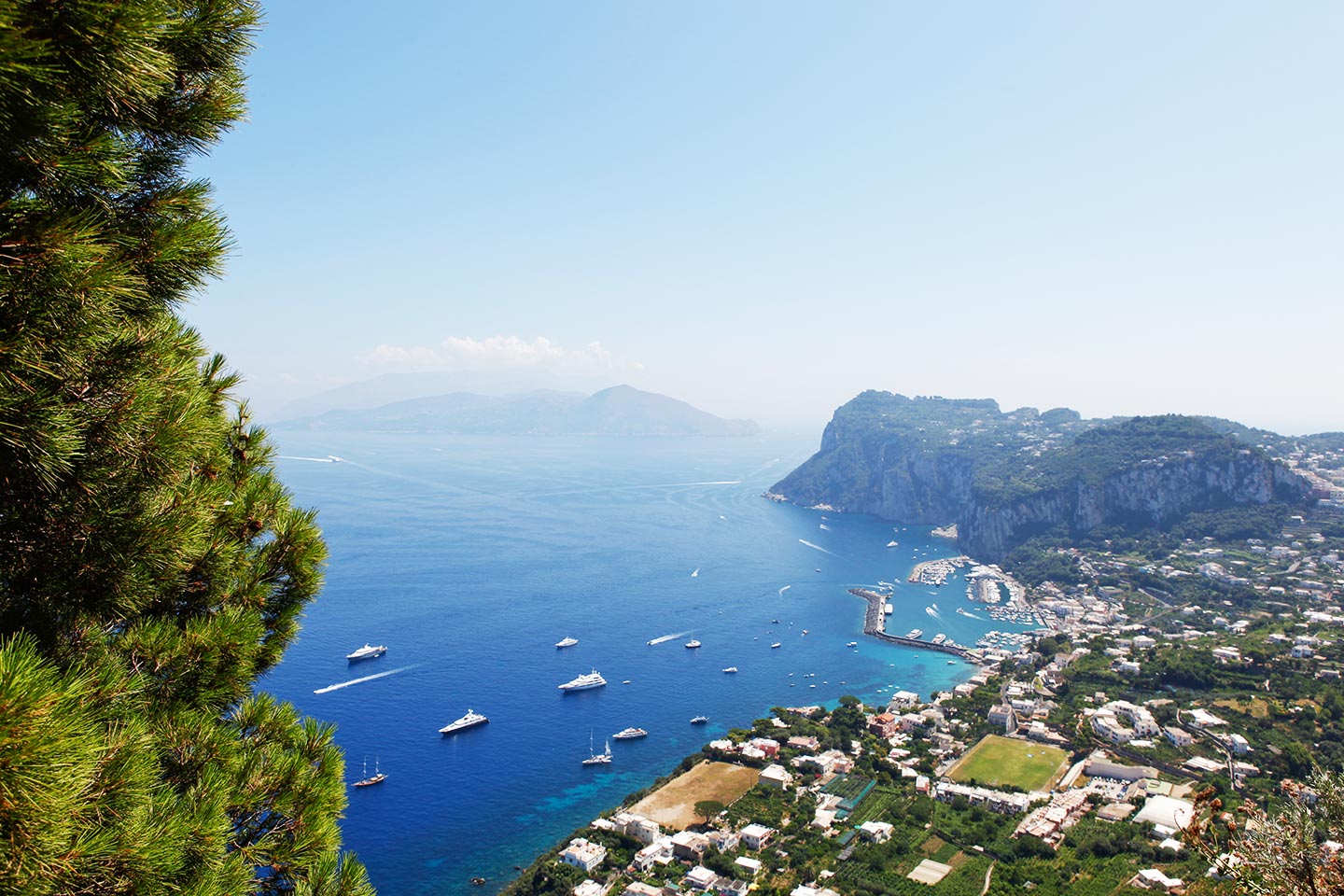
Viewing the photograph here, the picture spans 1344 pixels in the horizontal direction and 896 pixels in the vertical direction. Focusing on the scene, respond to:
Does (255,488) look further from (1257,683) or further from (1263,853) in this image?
(1257,683)

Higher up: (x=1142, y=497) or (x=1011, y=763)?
(x=1142, y=497)

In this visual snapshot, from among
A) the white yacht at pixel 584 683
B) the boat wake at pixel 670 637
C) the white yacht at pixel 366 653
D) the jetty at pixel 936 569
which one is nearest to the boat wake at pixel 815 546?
the jetty at pixel 936 569

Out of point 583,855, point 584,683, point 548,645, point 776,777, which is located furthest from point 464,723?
point 776,777

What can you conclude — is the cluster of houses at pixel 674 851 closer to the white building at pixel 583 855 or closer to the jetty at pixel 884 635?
the white building at pixel 583 855

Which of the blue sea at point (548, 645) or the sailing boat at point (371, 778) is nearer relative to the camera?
the blue sea at point (548, 645)

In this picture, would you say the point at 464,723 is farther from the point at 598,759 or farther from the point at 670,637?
the point at 670,637

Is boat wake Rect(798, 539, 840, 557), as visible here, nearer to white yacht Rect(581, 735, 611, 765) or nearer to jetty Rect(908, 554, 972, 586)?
jetty Rect(908, 554, 972, 586)

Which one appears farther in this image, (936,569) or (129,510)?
(936,569)

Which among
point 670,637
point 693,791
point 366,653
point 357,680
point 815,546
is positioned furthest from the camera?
point 815,546
